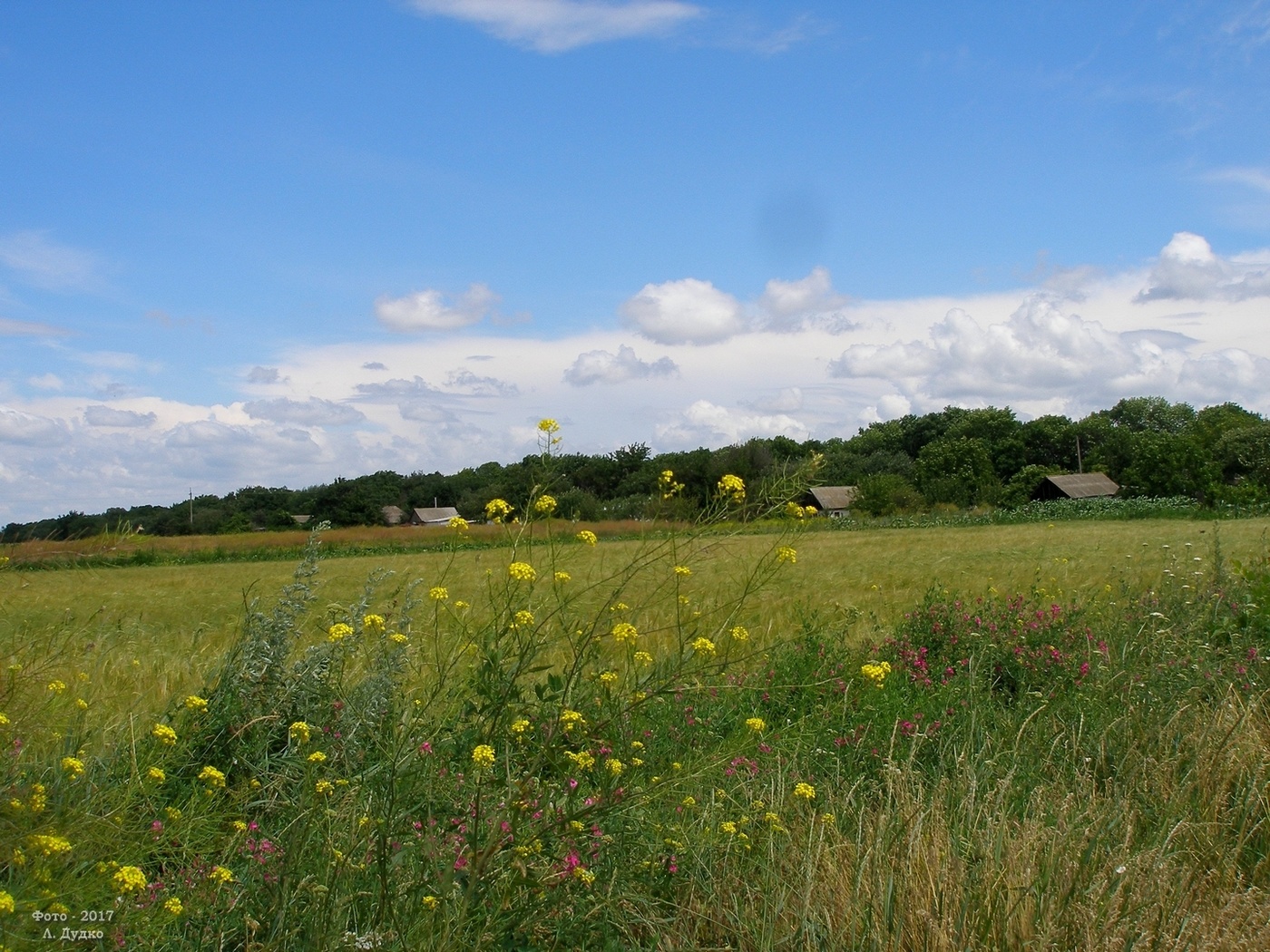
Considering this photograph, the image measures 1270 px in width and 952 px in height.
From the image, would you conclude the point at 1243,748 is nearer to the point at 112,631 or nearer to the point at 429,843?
the point at 429,843

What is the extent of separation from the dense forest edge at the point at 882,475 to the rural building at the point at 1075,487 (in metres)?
1.47

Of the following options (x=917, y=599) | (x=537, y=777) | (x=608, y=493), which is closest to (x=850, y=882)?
(x=537, y=777)

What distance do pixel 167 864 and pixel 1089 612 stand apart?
7195 millimetres

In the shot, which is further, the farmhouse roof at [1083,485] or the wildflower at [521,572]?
the farmhouse roof at [1083,485]

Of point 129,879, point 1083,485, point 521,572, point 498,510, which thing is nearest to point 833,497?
point 1083,485

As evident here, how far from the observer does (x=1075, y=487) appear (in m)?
78.6

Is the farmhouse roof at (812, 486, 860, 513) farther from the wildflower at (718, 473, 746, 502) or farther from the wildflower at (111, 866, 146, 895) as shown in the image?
the wildflower at (111, 866, 146, 895)

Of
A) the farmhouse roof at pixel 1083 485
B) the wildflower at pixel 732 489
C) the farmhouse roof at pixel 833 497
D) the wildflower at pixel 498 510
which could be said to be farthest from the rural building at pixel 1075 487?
the wildflower at pixel 498 510

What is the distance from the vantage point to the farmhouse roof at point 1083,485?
255 ft

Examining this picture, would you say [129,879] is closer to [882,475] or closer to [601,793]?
[601,793]

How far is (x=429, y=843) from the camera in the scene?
7.90ft

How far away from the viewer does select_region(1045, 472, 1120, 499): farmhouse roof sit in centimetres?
7769

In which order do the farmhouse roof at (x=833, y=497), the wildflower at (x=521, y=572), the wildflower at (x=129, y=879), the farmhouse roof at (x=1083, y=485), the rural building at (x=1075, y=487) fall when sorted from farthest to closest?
the farmhouse roof at (x=833, y=497)
the rural building at (x=1075, y=487)
the farmhouse roof at (x=1083, y=485)
the wildflower at (x=521, y=572)
the wildflower at (x=129, y=879)

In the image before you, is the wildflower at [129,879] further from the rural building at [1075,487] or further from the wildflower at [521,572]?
the rural building at [1075,487]
